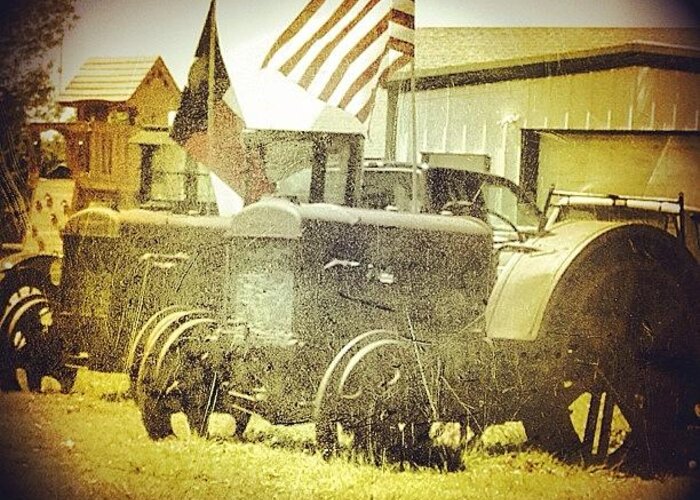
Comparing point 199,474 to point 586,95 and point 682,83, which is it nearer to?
point 586,95

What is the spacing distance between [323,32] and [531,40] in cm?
105

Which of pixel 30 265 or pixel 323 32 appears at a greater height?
pixel 323 32

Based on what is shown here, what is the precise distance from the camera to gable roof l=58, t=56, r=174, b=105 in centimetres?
326

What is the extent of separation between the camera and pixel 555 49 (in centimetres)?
333

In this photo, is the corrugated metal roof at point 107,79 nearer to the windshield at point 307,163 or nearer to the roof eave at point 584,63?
the windshield at point 307,163

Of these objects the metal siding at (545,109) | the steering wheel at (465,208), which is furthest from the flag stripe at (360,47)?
the steering wheel at (465,208)

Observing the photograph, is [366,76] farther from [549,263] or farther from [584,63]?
[549,263]

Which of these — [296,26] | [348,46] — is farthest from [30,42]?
[348,46]

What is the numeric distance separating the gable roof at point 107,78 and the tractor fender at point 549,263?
202 cm

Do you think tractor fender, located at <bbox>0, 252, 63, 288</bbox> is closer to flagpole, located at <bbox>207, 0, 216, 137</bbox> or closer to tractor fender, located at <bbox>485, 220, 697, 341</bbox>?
flagpole, located at <bbox>207, 0, 216, 137</bbox>

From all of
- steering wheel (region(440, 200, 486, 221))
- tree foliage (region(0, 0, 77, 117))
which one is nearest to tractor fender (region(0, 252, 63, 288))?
tree foliage (region(0, 0, 77, 117))

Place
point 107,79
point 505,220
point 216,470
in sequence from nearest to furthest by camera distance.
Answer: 1. point 216,470
2. point 107,79
3. point 505,220

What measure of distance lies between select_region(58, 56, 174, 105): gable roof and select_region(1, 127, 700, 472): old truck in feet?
1.90

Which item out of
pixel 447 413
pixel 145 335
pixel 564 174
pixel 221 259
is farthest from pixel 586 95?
pixel 145 335
